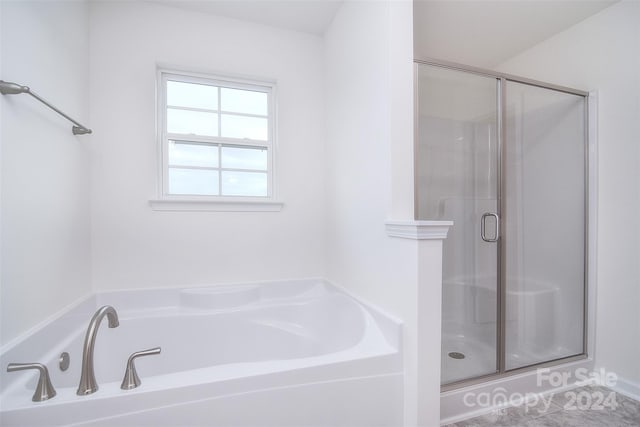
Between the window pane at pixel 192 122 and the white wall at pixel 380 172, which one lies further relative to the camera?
the window pane at pixel 192 122

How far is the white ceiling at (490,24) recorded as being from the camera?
1.86 m

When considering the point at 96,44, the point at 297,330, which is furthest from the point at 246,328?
the point at 96,44

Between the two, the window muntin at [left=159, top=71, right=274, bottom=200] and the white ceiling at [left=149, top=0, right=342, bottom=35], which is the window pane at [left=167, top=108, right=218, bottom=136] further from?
the white ceiling at [left=149, top=0, right=342, bottom=35]

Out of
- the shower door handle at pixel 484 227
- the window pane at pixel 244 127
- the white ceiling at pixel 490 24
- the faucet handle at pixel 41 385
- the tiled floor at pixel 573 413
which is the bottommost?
the tiled floor at pixel 573 413

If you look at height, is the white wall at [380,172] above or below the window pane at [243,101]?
below

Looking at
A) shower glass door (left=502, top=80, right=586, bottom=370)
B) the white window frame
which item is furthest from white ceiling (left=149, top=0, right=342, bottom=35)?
shower glass door (left=502, top=80, right=586, bottom=370)

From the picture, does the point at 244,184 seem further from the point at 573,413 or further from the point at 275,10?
the point at 573,413

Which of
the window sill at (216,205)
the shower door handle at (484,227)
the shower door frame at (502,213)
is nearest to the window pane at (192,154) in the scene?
the window sill at (216,205)

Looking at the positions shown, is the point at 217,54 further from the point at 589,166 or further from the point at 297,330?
the point at 589,166

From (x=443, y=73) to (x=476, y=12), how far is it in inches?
29.7

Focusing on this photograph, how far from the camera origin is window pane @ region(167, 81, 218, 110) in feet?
6.68

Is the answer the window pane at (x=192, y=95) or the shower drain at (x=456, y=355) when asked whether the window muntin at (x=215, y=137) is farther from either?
the shower drain at (x=456, y=355)

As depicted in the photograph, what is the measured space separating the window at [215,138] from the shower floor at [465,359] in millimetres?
1616

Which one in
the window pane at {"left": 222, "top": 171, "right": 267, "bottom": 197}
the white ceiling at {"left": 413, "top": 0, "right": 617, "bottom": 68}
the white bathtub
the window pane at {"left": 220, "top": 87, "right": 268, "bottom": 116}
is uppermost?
the white ceiling at {"left": 413, "top": 0, "right": 617, "bottom": 68}
